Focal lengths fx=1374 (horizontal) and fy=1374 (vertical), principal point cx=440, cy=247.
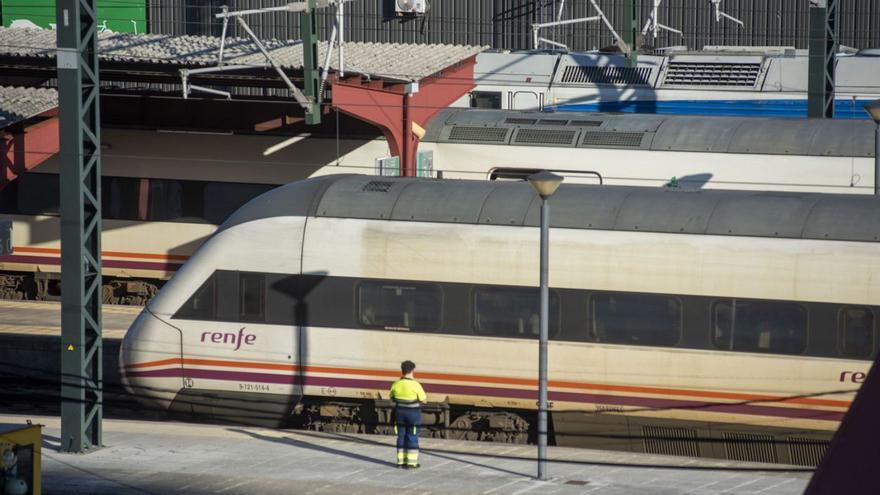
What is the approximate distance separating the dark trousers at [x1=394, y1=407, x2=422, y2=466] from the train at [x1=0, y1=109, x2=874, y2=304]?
673 cm

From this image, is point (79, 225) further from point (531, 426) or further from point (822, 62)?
point (822, 62)

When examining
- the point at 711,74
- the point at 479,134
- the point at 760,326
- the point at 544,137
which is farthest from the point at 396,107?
the point at 760,326

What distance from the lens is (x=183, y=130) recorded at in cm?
2552

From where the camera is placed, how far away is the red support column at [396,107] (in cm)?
2169

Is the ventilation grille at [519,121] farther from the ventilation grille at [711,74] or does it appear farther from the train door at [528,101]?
the ventilation grille at [711,74]

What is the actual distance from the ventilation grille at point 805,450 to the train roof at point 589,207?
223 cm

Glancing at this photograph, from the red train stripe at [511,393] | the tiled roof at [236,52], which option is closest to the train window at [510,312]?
the red train stripe at [511,393]

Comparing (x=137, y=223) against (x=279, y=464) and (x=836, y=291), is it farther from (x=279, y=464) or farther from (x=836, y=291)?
(x=836, y=291)

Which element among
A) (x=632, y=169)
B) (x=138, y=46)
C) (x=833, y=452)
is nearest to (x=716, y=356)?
(x=632, y=169)

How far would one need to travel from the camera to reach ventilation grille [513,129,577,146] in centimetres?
2205

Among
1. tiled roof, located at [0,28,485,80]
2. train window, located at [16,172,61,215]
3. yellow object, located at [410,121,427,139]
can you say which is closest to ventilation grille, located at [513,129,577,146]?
yellow object, located at [410,121,427,139]

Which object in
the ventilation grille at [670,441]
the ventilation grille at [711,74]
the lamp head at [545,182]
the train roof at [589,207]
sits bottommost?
the ventilation grille at [670,441]

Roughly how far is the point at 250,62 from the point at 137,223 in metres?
4.86

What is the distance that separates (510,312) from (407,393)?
5.50ft
